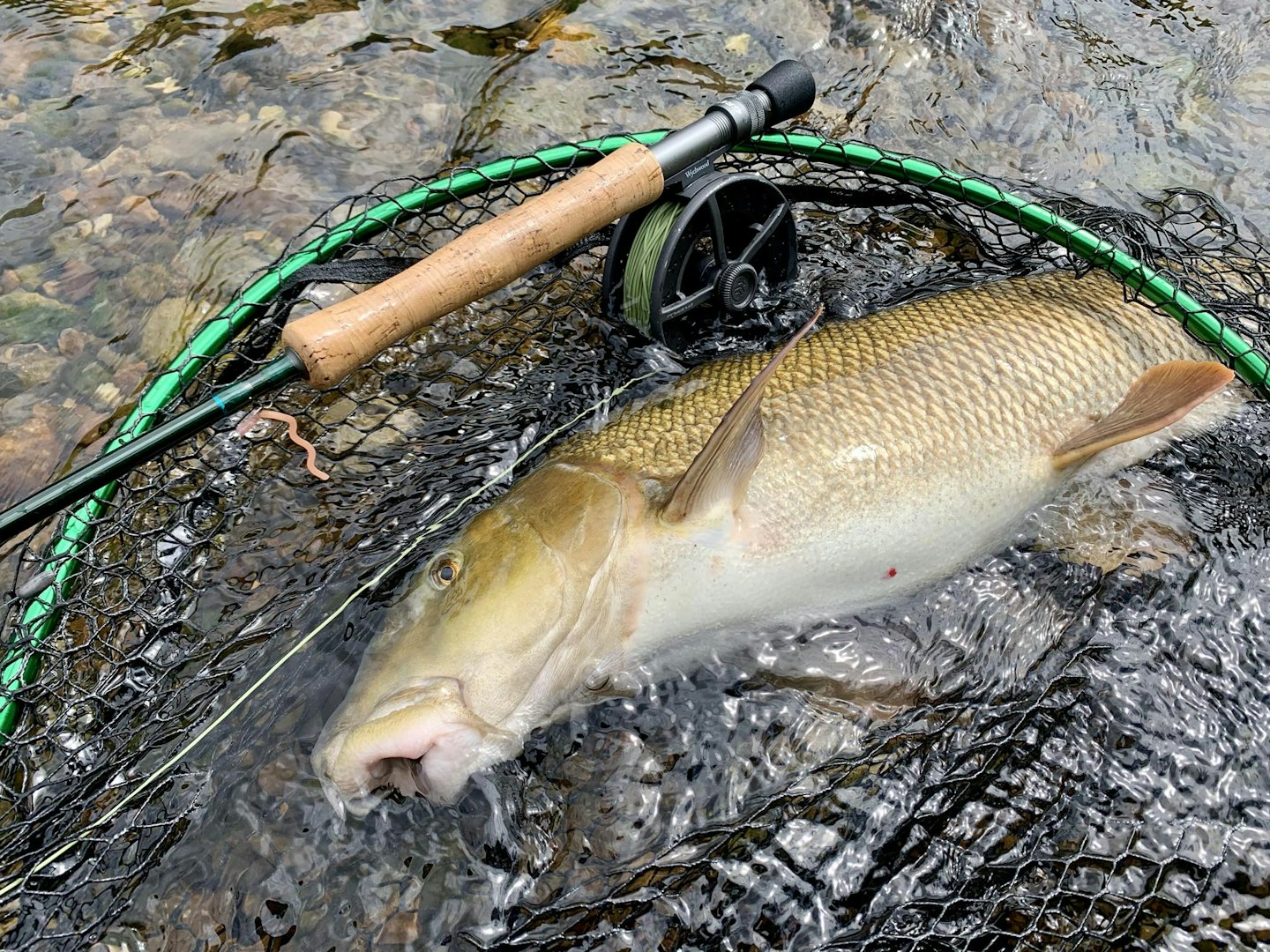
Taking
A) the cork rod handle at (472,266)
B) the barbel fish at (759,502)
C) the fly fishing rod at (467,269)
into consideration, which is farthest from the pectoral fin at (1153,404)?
the cork rod handle at (472,266)

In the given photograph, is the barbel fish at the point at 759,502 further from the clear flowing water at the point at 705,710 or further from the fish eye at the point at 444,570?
the clear flowing water at the point at 705,710

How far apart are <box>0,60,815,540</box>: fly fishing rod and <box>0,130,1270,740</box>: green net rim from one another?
0.81 feet

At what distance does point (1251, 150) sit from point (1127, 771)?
3107 mm

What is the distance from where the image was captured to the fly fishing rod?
1976 mm

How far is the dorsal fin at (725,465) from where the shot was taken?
223 cm

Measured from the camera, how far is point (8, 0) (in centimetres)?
443

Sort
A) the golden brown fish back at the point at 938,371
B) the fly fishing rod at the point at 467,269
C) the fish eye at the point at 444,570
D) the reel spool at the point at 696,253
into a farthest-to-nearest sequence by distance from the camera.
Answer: the reel spool at the point at 696,253 < the golden brown fish back at the point at 938,371 < the fish eye at the point at 444,570 < the fly fishing rod at the point at 467,269

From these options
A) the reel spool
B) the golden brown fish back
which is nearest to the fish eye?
the golden brown fish back

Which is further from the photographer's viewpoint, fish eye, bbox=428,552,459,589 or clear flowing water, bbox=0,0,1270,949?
fish eye, bbox=428,552,459,589

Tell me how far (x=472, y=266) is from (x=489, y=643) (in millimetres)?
943

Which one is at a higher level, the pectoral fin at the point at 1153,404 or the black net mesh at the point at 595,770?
the pectoral fin at the point at 1153,404

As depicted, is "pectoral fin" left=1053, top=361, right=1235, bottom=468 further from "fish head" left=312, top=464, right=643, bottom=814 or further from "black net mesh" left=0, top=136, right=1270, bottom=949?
"fish head" left=312, top=464, right=643, bottom=814

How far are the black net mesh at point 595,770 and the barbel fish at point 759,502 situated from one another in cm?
16

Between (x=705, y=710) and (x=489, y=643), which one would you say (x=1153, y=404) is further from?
(x=489, y=643)
